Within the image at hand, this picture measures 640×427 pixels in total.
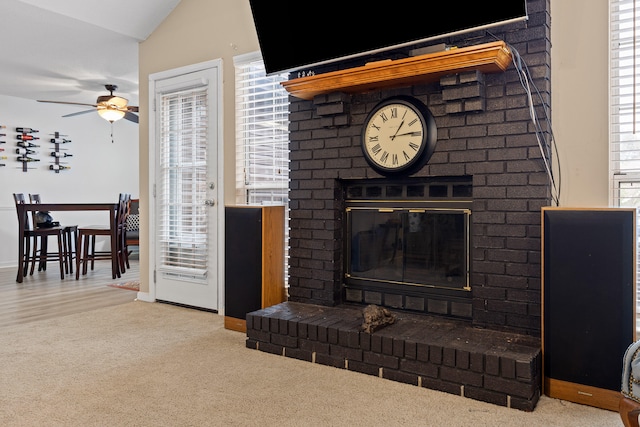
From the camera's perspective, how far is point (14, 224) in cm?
644

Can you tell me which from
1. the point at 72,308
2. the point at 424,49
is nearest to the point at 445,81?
the point at 424,49

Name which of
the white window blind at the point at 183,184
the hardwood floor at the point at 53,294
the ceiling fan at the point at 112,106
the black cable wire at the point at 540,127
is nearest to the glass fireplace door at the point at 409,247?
the black cable wire at the point at 540,127

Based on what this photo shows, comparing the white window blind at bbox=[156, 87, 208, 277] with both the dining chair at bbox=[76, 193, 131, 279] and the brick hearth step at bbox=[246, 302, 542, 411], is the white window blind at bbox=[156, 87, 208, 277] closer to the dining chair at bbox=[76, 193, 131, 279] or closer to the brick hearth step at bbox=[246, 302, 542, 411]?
the brick hearth step at bbox=[246, 302, 542, 411]

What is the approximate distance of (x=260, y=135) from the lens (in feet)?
11.6

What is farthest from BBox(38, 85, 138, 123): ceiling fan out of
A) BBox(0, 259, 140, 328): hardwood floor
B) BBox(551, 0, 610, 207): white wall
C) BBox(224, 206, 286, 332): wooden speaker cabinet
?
BBox(551, 0, 610, 207): white wall

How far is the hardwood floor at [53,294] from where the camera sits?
148 inches

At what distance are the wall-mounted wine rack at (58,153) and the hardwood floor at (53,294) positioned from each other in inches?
62.8

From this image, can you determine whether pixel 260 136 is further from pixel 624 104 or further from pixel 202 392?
pixel 624 104

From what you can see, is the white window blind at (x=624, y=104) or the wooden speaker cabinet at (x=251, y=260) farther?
the wooden speaker cabinet at (x=251, y=260)

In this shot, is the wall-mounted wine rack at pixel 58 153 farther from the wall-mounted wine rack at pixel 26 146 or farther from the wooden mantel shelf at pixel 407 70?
the wooden mantel shelf at pixel 407 70

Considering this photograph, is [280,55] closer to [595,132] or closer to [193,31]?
[193,31]

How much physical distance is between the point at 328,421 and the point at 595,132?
6.08ft

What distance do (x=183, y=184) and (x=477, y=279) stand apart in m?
2.54

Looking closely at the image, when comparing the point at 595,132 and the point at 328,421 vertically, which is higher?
the point at 595,132
